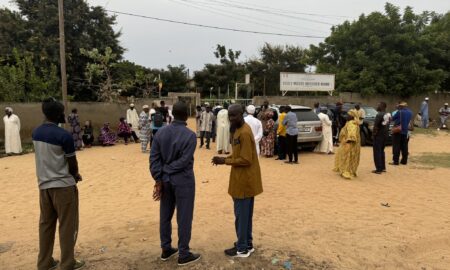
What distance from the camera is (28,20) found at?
2397 cm

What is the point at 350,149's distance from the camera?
28.2 feet

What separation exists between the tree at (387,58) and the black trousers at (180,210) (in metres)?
19.0

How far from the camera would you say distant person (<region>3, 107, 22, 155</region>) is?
12820 millimetres

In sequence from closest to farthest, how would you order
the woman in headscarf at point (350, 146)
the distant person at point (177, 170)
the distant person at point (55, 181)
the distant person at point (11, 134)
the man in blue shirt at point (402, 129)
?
the distant person at point (55, 181) < the distant person at point (177, 170) < the woman in headscarf at point (350, 146) < the man in blue shirt at point (402, 129) < the distant person at point (11, 134)

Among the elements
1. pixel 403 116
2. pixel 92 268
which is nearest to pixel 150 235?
pixel 92 268

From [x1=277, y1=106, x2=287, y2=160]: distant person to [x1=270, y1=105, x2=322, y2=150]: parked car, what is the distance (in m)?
0.89

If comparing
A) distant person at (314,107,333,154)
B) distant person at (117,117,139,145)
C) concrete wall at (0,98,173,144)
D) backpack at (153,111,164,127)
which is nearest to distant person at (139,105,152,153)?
backpack at (153,111,164,127)

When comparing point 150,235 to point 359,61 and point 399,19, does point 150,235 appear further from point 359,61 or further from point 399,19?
point 399,19

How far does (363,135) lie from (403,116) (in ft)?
13.7

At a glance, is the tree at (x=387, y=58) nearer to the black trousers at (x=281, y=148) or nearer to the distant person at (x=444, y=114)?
the distant person at (x=444, y=114)

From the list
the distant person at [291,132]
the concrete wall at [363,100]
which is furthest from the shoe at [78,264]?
the concrete wall at [363,100]

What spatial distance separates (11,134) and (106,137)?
3.31 metres

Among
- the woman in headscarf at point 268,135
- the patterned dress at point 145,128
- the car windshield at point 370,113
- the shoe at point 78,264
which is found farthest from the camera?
the car windshield at point 370,113

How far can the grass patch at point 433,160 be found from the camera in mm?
10805
